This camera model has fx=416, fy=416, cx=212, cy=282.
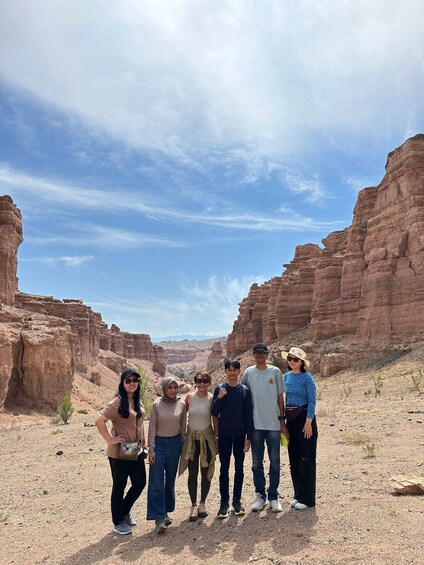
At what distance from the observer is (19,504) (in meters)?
7.46

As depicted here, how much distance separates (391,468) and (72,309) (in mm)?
62865

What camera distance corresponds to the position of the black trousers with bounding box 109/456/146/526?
543cm

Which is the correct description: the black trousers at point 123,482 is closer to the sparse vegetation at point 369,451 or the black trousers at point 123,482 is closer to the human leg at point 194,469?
the human leg at point 194,469

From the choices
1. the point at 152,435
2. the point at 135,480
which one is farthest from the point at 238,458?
the point at 135,480

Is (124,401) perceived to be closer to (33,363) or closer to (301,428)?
(301,428)

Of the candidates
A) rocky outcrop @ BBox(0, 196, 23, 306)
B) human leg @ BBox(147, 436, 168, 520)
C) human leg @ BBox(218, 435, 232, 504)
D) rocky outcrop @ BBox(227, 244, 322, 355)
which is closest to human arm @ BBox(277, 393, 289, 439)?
human leg @ BBox(218, 435, 232, 504)

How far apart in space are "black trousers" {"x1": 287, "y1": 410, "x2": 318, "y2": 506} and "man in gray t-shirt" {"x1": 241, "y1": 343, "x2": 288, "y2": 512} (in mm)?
164

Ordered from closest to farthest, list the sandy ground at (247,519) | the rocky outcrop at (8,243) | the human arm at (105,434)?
the sandy ground at (247,519)
the human arm at (105,434)
the rocky outcrop at (8,243)

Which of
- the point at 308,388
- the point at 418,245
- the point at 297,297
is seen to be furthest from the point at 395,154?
the point at 308,388

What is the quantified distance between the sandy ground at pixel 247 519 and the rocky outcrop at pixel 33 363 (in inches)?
433

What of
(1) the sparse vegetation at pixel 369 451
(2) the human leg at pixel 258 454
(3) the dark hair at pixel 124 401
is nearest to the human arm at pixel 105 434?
(3) the dark hair at pixel 124 401

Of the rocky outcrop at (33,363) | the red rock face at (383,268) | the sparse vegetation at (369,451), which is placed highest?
the red rock face at (383,268)

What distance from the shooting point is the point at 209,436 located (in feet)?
18.1

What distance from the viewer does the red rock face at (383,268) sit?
29.9 meters
